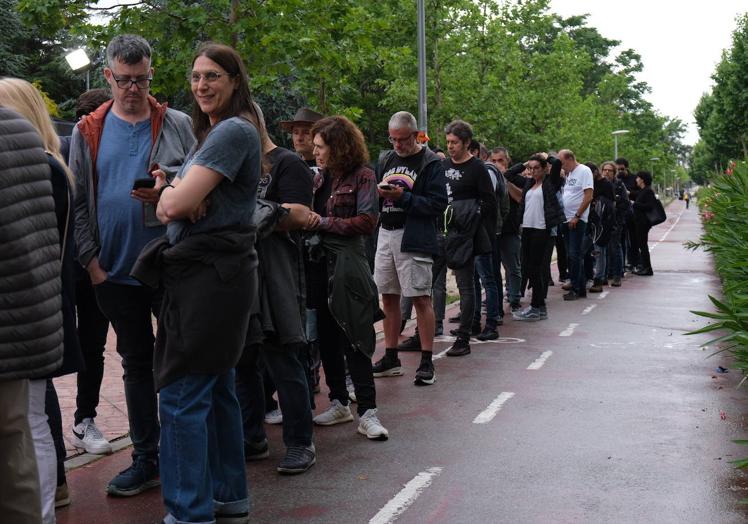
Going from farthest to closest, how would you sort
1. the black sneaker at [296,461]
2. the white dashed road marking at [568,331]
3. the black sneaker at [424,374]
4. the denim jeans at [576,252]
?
1. the denim jeans at [576,252]
2. the white dashed road marking at [568,331]
3. the black sneaker at [424,374]
4. the black sneaker at [296,461]

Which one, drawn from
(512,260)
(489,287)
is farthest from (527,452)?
(512,260)

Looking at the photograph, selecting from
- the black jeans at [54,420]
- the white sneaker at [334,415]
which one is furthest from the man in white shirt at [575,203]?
the black jeans at [54,420]

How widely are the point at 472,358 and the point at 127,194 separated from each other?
5188 mm

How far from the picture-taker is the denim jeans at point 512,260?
12406 mm

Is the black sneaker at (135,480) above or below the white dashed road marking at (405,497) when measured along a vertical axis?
above

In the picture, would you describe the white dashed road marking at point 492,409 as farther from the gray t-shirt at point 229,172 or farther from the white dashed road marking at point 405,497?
the gray t-shirt at point 229,172

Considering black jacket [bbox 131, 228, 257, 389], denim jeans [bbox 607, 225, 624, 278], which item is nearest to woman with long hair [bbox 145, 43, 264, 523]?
black jacket [bbox 131, 228, 257, 389]

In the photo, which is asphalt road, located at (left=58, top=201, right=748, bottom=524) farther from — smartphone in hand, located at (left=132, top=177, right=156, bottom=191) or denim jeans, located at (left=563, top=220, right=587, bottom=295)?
denim jeans, located at (left=563, top=220, right=587, bottom=295)

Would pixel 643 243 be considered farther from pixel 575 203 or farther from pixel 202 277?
pixel 202 277

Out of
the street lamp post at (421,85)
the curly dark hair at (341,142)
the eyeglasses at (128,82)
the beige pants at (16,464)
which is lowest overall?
the beige pants at (16,464)

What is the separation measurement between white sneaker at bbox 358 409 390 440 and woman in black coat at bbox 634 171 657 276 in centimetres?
1383

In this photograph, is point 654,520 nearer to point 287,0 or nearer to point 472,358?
point 472,358

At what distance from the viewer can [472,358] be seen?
373 inches

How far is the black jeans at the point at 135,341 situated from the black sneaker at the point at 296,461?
2.63ft
